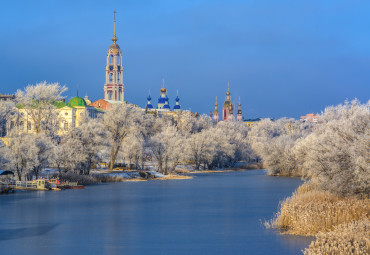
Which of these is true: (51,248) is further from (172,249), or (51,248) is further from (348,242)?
(348,242)

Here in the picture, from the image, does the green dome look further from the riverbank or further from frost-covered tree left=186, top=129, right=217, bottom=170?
the riverbank

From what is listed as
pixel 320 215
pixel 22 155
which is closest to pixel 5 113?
pixel 22 155

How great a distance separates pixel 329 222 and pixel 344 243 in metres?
5.65

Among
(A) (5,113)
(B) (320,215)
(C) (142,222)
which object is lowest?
(C) (142,222)

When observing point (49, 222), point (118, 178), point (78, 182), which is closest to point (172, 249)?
point (49, 222)

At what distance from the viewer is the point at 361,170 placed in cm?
2517

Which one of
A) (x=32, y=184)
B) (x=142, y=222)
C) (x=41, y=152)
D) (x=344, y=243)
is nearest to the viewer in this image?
(x=344, y=243)

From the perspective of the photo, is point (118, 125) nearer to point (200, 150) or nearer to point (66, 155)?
point (66, 155)

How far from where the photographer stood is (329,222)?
2444cm

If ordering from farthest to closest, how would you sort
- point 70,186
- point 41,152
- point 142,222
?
point 41,152, point 70,186, point 142,222

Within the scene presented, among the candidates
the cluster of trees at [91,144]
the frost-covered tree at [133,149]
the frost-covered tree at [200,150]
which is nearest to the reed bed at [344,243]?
the cluster of trees at [91,144]

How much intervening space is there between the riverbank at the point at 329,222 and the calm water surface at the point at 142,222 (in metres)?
0.78

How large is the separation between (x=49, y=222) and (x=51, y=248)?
313 inches

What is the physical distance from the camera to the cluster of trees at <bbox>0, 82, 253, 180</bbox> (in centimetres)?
5356
